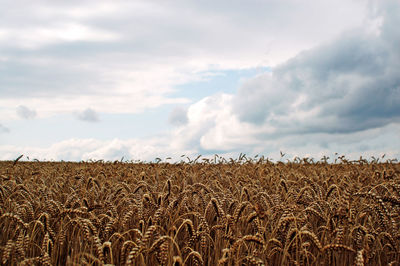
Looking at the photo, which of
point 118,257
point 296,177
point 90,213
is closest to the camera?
point 118,257

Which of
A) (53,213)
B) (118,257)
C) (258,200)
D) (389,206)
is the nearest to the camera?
(118,257)

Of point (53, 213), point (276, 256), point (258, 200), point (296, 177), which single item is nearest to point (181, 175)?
point (296, 177)

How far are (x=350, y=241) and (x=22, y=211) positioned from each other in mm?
4139

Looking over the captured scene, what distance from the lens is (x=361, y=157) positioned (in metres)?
12.6

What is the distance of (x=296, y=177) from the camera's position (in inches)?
329

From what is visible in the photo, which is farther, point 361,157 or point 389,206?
point 361,157

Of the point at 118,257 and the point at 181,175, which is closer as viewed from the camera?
the point at 118,257

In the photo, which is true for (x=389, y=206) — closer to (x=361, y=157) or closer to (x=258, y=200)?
(x=258, y=200)

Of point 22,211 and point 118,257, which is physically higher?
point 22,211

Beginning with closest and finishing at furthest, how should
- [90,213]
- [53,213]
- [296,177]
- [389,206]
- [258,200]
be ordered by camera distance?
[90,213] < [53,213] < [258,200] < [389,206] < [296,177]

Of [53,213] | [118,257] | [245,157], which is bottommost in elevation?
[118,257]

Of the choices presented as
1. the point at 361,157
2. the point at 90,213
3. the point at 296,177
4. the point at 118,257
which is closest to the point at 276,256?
the point at 118,257

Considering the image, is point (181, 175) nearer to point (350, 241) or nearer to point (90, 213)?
point (90, 213)

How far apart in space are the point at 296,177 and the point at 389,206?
2.87 metres
